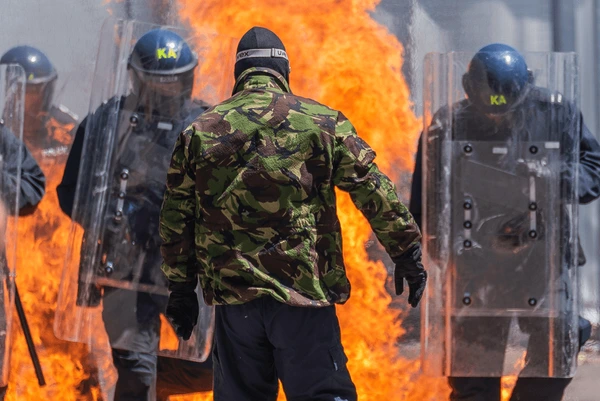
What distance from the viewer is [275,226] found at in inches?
134

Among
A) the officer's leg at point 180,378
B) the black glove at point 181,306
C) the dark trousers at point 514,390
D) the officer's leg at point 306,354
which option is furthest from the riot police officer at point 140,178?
the dark trousers at point 514,390

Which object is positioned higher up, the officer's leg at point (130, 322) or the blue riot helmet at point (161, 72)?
the blue riot helmet at point (161, 72)

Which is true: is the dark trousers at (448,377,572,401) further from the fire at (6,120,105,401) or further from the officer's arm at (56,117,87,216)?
the officer's arm at (56,117,87,216)

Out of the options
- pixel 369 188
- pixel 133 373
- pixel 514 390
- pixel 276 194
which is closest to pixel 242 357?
pixel 276 194

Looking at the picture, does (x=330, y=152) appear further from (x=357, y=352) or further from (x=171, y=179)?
(x=357, y=352)

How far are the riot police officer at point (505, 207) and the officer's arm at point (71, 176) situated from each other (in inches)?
68.6

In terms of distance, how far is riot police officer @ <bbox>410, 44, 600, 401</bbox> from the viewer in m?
4.46

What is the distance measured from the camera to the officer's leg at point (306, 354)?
3.38 meters

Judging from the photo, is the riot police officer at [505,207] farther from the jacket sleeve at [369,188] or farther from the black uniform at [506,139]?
the jacket sleeve at [369,188]

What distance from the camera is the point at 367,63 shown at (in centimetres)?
524

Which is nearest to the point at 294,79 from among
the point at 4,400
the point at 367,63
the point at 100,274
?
the point at 367,63

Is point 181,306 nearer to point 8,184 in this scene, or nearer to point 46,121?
point 8,184

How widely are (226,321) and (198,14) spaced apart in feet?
7.53

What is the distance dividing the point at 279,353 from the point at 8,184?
1.78 m
